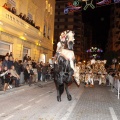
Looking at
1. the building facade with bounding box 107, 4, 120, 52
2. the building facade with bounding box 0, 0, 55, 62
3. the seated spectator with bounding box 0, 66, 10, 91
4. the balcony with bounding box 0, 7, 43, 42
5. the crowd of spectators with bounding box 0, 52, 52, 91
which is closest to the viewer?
the seated spectator with bounding box 0, 66, 10, 91

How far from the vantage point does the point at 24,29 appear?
2248 centimetres

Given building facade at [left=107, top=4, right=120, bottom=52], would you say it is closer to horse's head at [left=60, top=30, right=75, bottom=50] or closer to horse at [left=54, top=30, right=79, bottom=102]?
horse's head at [left=60, top=30, right=75, bottom=50]

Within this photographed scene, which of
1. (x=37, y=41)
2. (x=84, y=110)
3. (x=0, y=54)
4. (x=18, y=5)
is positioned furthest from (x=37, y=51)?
(x=84, y=110)

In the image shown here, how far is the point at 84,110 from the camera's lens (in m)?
8.48

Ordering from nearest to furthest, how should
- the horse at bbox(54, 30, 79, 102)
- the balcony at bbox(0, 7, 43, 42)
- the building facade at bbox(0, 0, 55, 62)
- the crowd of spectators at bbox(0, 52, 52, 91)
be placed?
the horse at bbox(54, 30, 79, 102) → the crowd of spectators at bbox(0, 52, 52, 91) → the balcony at bbox(0, 7, 43, 42) → the building facade at bbox(0, 0, 55, 62)

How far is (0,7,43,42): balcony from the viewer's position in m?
18.1

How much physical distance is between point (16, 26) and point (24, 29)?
208cm

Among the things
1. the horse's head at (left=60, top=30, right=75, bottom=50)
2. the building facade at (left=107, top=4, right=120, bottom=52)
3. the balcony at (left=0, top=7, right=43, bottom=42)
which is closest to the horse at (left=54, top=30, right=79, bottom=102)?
the horse's head at (left=60, top=30, right=75, bottom=50)

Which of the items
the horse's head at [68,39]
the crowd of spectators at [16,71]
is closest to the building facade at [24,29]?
the crowd of spectators at [16,71]

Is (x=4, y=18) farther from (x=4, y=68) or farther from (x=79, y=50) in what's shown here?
(x=79, y=50)

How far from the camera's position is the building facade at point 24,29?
1937 centimetres

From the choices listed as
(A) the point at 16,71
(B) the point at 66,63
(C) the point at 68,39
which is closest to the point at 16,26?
(A) the point at 16,71

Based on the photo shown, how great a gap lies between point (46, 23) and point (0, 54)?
53.1 feet

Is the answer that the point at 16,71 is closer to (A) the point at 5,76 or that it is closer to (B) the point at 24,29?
(A) the point at 5,76
